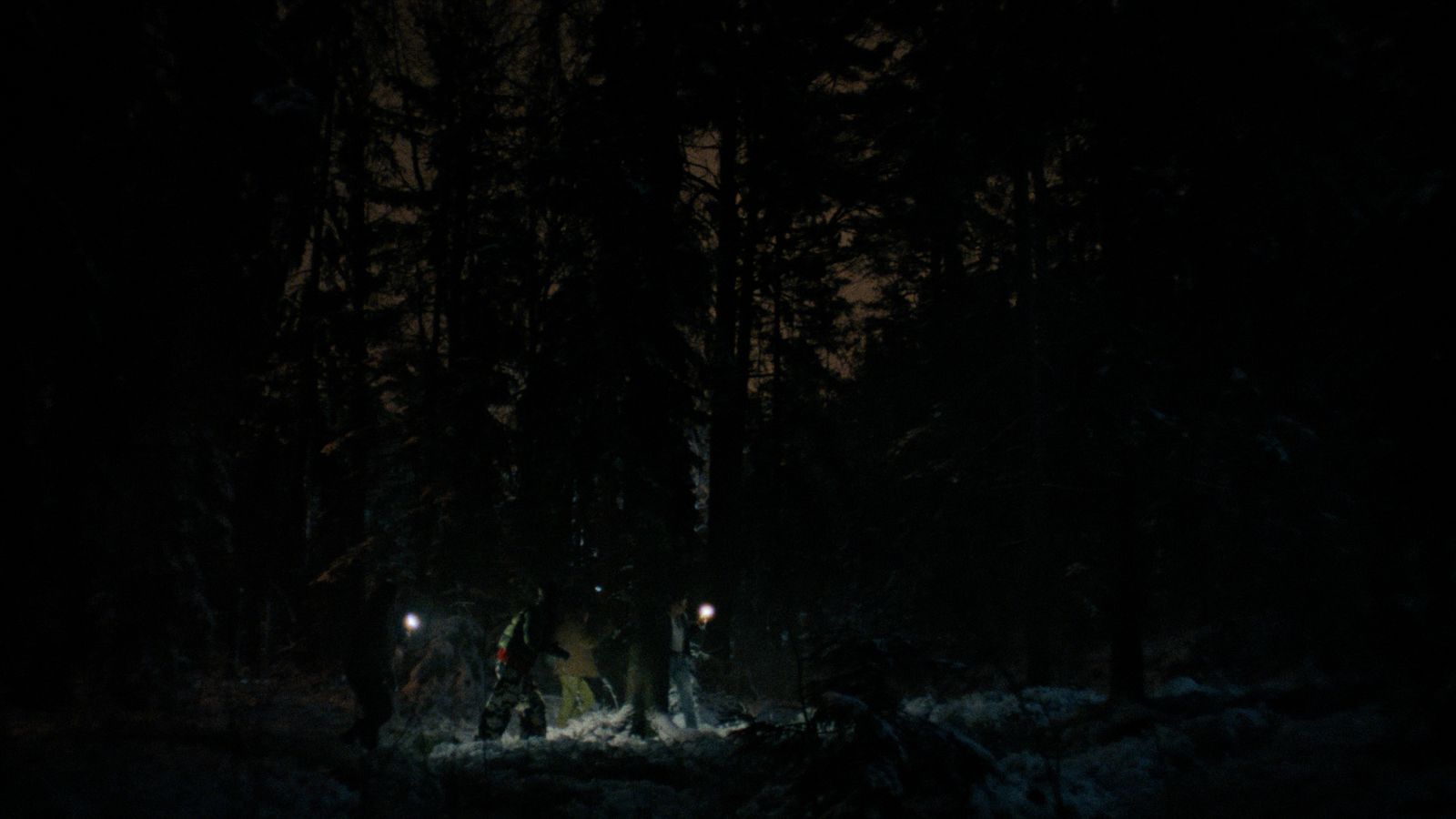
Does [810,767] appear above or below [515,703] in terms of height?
above

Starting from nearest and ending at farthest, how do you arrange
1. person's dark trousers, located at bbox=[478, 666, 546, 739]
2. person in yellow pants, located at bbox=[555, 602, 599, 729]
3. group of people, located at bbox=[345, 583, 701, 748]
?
group of people, located at bbox=[345, 583, 701, 748] → person's dark trousers, located at bbox=[478, 666, 546, 739] → person in yellow pants, located at bbox=[555, 602, 599, 729]

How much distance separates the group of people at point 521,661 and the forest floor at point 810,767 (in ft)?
1.56

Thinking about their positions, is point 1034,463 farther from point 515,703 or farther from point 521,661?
point 515,703

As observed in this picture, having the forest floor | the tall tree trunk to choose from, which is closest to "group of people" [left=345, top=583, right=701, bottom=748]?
the forest floor

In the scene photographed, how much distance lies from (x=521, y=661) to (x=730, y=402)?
4.91m

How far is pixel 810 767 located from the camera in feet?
17.4

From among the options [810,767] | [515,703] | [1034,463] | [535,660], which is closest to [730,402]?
[535,660]

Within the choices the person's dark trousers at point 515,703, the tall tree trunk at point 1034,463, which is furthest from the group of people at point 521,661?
the tall tree trunk at point 1034,463

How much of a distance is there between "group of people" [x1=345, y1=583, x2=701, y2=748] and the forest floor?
475mm

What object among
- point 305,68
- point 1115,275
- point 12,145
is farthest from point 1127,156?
point 12,145

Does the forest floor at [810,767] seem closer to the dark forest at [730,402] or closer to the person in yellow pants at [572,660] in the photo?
the dark forest at [730,402]

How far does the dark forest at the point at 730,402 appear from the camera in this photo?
21.7 ft

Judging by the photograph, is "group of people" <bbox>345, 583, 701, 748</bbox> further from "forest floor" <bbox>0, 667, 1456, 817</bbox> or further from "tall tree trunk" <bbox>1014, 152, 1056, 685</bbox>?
"tall tree trunk" <bbox>1014, 152, 1056, 685</bbox>

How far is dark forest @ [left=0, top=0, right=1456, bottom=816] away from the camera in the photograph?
662 cm
